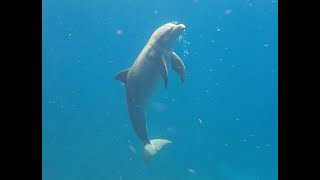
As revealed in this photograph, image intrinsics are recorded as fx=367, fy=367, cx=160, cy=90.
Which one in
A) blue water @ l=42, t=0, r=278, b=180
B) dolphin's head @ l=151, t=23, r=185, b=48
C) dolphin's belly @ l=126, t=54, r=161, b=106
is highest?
dolphin's head @ l=151, t=23, r=185, b=48

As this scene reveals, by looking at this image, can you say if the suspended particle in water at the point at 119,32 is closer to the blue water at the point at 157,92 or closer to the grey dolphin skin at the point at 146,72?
the blue water at the point at 157,92

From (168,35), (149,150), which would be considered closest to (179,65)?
(168,35)

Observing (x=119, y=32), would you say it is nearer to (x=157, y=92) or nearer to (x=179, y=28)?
(x=157, y=92)

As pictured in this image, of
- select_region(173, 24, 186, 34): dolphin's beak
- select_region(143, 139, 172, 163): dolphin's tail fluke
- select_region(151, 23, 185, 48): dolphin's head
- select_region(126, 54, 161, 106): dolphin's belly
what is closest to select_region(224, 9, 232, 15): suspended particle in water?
select_region(143, 139, 172, 163): dolphin's tail fluke

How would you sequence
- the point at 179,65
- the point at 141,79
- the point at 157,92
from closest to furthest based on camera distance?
the point at 141,79 → the point at 179,65 → the point at 157,92

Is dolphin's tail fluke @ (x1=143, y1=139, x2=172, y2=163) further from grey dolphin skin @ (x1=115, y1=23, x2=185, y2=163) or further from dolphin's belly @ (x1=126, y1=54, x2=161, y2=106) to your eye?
dolphin's belly @ (x1=126, y1=54, x2=161, y2=106)

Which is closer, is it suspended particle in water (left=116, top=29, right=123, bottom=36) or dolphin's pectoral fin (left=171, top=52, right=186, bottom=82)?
dolphin's pectoral fin (left=171, top=52, right=186, bottom=82)

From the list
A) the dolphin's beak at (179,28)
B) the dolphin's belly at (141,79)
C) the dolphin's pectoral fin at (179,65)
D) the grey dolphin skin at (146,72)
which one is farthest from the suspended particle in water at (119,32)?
the dolphin's beak at (179,28)

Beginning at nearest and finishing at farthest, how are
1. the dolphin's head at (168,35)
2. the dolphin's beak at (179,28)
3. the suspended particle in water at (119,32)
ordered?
1. the dolphin's beak at (179,28)
2. the dolphin's head at (168,35)
3. the suspended particle in water at (119,32)

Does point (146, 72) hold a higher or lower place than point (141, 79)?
higher
